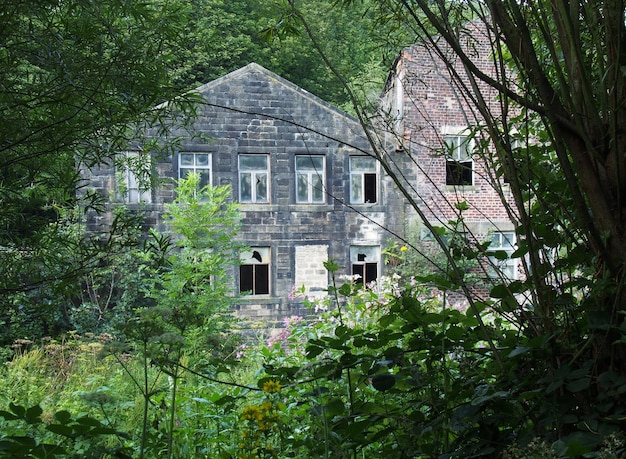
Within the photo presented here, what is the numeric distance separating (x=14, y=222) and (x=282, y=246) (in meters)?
9.56

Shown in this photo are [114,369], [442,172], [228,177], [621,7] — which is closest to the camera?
[621,7]

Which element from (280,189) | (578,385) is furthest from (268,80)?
(578,385)

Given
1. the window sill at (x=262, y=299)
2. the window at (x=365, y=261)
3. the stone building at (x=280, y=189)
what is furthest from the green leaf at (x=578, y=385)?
the window at (x=365, y=261)

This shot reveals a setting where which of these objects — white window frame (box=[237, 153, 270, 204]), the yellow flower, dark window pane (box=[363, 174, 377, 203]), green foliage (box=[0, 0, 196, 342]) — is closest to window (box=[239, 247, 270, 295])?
white window frame (box=[237, 153, 270, 204])

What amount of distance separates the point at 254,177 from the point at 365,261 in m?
2.61

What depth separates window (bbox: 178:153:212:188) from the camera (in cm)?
1187

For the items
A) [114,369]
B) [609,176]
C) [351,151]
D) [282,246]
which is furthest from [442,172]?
[609,176]

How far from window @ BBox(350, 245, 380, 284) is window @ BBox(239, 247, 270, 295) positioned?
1.62 m

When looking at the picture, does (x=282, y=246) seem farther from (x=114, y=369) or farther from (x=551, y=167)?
(x=551, y=167)

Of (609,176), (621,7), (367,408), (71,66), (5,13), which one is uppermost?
(5,13)

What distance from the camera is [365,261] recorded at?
12438mm

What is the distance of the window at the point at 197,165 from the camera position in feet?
38.9

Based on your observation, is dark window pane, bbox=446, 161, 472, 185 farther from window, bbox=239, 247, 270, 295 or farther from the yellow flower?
window, bbox=239, 247, 270, 295

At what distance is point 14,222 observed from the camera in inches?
102
